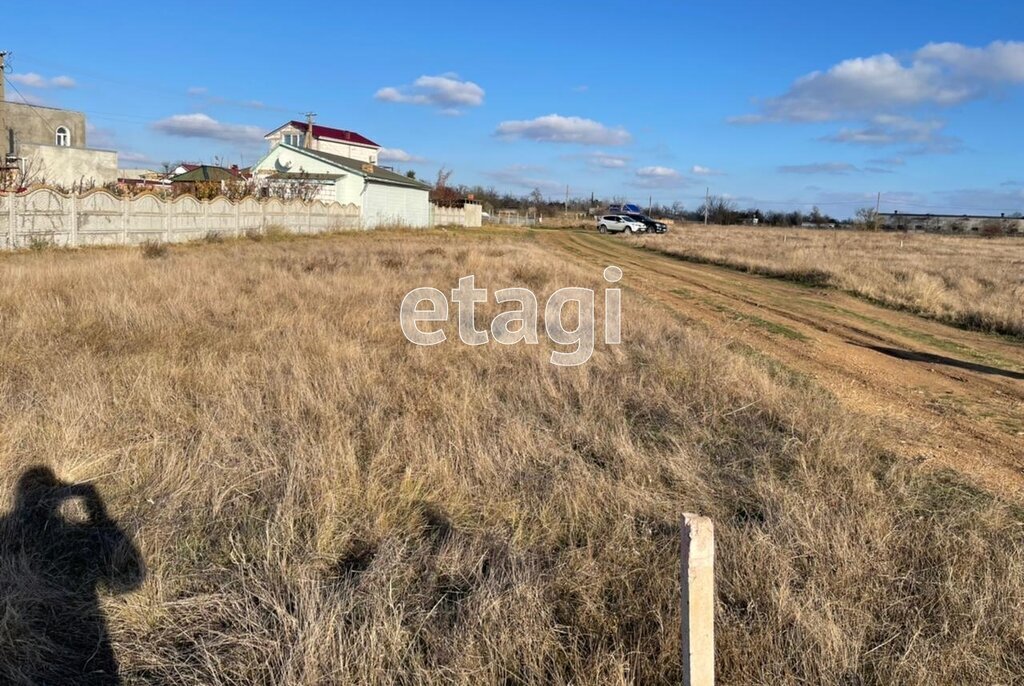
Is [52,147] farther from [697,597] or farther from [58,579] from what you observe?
[697,597]

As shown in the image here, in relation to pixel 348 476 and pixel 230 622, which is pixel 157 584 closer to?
pixel 230 622

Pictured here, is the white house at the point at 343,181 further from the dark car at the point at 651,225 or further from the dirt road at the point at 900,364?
the dirt road at the point at 900,364

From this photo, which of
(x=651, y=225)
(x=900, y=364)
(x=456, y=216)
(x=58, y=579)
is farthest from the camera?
(x=456, y=216)

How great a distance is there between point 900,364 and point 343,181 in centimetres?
3831

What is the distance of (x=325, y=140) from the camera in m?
56.8

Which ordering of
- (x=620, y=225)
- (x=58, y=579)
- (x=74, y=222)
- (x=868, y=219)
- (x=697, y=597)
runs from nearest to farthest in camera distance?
1. (x=697, y=597)
2. (x=58, y=579)
3. (x=74, y=222)
4. (x=620, y=225)
5. (x=868, y=219)

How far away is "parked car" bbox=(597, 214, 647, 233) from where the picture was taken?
171 ft

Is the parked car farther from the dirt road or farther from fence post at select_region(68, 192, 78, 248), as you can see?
fence post at select_region(68, 192, 78, 248)

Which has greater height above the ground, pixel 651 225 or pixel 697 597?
pixel 651 225

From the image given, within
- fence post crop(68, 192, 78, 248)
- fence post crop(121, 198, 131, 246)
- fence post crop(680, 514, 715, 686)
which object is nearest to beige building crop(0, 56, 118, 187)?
fence post crop(121, 198, 131, 246)

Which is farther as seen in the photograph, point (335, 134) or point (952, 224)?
point (952, 224)

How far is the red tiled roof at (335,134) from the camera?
56375 mm

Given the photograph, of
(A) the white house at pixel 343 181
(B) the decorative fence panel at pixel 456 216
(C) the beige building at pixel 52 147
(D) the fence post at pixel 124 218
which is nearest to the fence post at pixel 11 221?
(D) the fence post at pixel 124 218

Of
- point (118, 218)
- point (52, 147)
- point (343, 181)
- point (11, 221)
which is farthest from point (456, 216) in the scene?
point (11, 221)
